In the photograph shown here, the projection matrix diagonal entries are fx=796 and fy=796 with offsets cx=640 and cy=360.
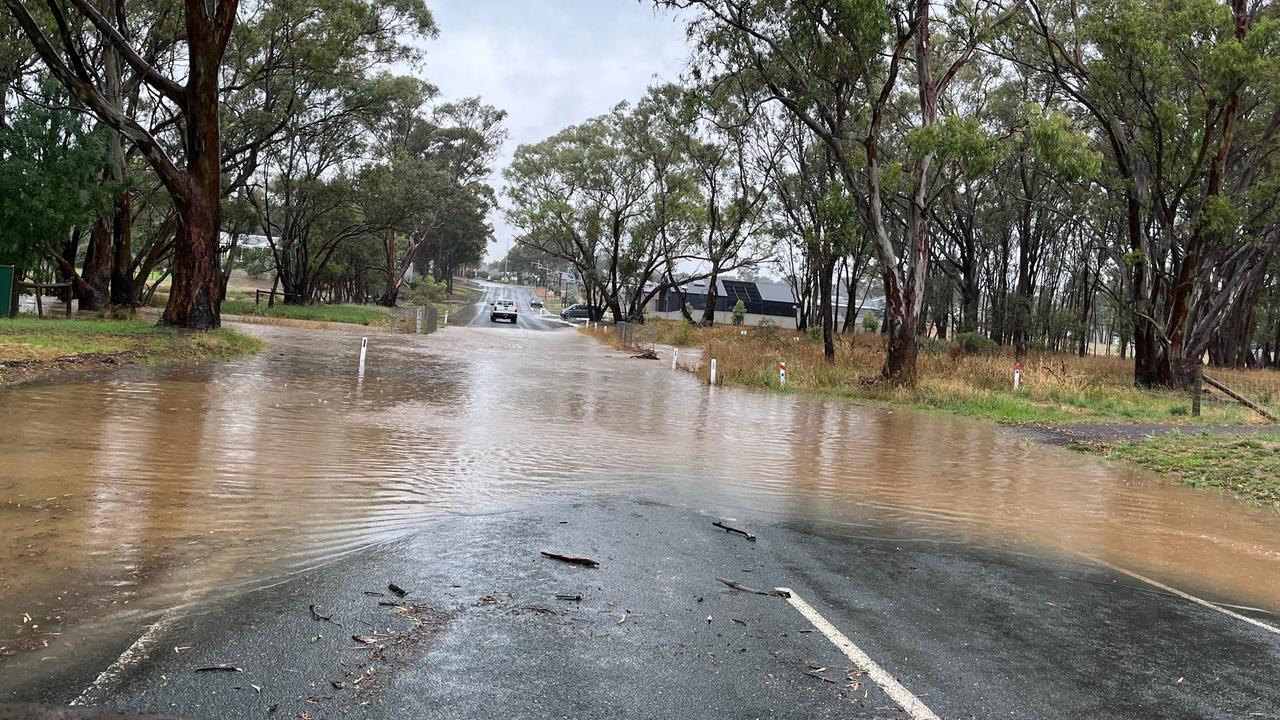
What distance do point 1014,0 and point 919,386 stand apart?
10.7 metres

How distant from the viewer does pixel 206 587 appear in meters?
4.82

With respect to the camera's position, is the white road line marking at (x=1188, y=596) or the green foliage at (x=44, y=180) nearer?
the white road line marking at (x=1188, y=596)

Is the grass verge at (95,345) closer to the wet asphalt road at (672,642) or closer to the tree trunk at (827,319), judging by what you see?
the wet asphalt road at (672,642)

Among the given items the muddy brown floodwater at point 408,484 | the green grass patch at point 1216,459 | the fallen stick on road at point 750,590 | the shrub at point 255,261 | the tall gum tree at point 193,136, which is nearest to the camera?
the muddy brown floodwater at point 408,484

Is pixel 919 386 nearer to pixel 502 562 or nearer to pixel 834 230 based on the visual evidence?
pixel 834 230

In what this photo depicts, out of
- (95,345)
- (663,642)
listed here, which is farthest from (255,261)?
(663,642)

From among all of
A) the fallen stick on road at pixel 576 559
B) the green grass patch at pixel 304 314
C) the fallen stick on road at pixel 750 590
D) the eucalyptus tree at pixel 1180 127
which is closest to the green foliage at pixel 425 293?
the green grass patch at pixel 304 314

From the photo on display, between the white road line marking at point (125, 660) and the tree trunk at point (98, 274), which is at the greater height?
the tree trunk at point (98, 274)

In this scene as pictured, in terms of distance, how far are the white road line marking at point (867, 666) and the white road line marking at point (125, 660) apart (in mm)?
3581

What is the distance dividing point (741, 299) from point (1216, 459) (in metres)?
68.1

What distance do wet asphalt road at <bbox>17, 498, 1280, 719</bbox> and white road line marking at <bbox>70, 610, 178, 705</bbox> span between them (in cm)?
2

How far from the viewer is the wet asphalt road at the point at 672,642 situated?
368cm

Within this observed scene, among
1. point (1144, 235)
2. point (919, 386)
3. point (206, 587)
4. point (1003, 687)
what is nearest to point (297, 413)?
point (206, 587)

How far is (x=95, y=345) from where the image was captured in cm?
1656
